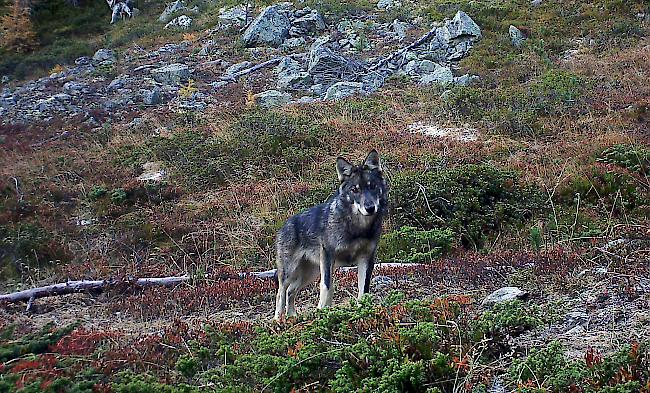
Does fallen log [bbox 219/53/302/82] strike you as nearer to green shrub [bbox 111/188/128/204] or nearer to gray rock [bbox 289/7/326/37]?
gray rock [bbox 289/7/326/37]

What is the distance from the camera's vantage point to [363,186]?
654 centimetres

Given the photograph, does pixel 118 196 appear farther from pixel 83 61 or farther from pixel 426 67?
pixel 83 61

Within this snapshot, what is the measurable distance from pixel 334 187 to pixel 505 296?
7.03m

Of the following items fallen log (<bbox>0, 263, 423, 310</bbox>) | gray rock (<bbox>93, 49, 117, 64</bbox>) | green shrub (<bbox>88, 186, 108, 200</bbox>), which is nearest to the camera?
fallen log (<bbox>0, 263, 423, 310</bbox>)

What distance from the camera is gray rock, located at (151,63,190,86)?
25.5 meters

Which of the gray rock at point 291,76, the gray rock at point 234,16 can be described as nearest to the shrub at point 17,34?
the gray rock at point 234,16

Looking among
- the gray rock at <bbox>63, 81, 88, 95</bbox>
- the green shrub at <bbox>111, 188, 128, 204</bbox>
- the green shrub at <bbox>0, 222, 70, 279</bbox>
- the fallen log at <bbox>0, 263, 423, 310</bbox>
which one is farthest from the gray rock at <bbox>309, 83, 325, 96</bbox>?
the fallen log at <bbox>0, 263, 423, 310</bbox>

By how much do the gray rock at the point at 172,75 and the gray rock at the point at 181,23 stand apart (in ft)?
25.8

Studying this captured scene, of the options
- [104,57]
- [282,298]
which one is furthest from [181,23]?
[282,298]

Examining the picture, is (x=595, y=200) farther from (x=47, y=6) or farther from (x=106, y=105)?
(x=47, y=6)

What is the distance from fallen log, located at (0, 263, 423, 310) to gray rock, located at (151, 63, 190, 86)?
17.6 meters

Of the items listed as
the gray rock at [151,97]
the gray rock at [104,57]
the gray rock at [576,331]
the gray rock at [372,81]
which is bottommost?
the gray rock at [151,97]

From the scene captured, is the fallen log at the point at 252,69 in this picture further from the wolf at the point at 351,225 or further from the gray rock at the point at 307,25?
the wolf at the point at 351,225

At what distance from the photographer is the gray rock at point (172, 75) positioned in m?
25.5
